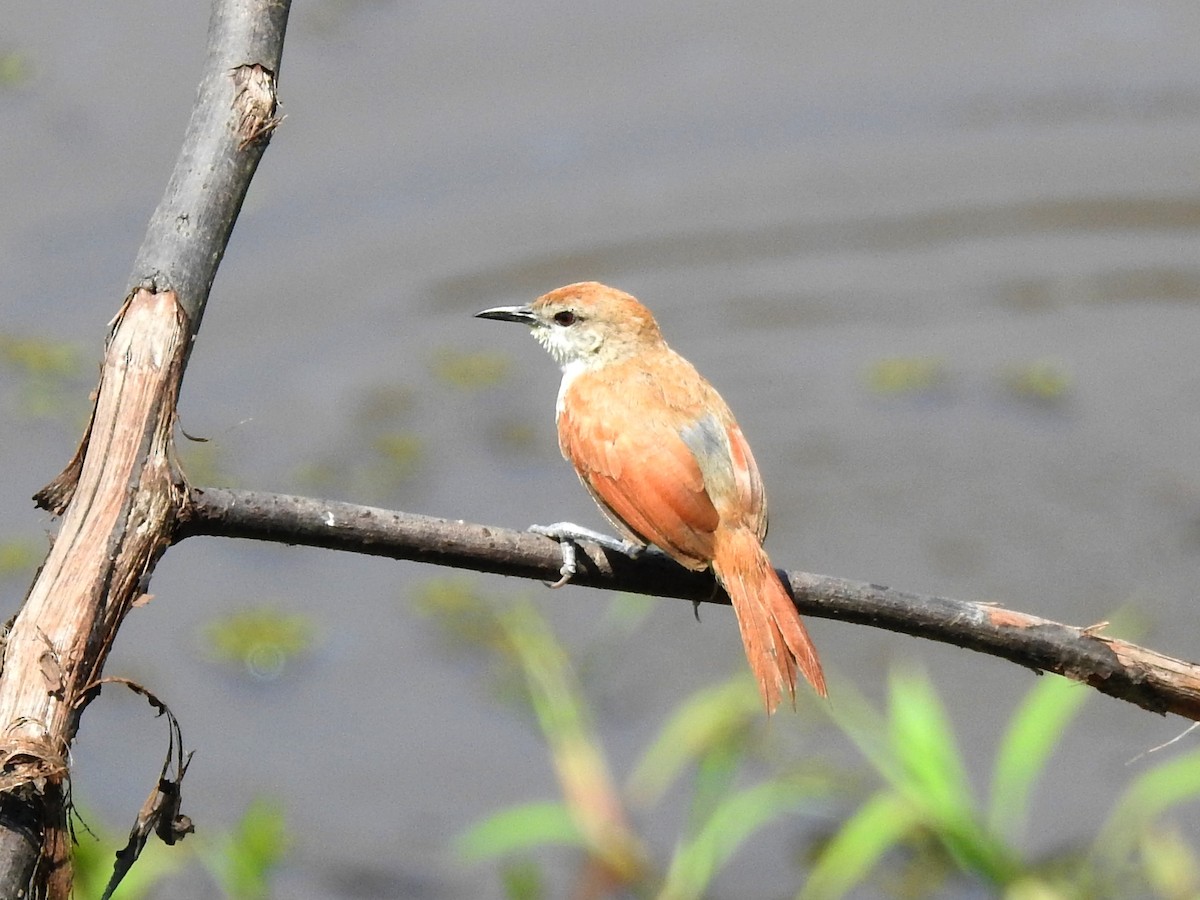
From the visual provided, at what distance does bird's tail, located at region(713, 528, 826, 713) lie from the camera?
374cm

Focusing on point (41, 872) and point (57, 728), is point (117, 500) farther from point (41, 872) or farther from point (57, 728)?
point (41, 872)

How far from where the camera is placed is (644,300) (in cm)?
924

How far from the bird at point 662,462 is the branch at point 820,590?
12 cm

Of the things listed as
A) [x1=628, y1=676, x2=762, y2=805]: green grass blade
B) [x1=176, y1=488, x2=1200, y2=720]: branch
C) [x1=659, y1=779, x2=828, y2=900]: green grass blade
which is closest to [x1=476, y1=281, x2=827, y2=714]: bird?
[x1=176, y1=488, x2=1200, y2=720]: branch

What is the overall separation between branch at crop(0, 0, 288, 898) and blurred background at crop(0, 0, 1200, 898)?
409 cm

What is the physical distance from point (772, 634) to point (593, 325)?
1.59 meters

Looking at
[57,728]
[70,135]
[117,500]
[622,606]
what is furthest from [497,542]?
[70,135]

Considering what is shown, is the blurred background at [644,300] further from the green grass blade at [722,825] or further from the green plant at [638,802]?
the green grass blade at [722,825]

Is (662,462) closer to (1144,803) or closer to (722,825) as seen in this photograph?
(722,825)

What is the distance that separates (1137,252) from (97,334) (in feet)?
19.8

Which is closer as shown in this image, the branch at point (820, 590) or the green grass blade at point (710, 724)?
the branch at point (820, 590)

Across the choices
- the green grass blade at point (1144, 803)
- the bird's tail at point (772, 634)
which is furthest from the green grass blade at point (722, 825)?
the bird's tail at point (772, 634)

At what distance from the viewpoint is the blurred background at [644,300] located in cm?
711

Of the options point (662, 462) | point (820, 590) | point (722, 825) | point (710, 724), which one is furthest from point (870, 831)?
point (820, 590)
